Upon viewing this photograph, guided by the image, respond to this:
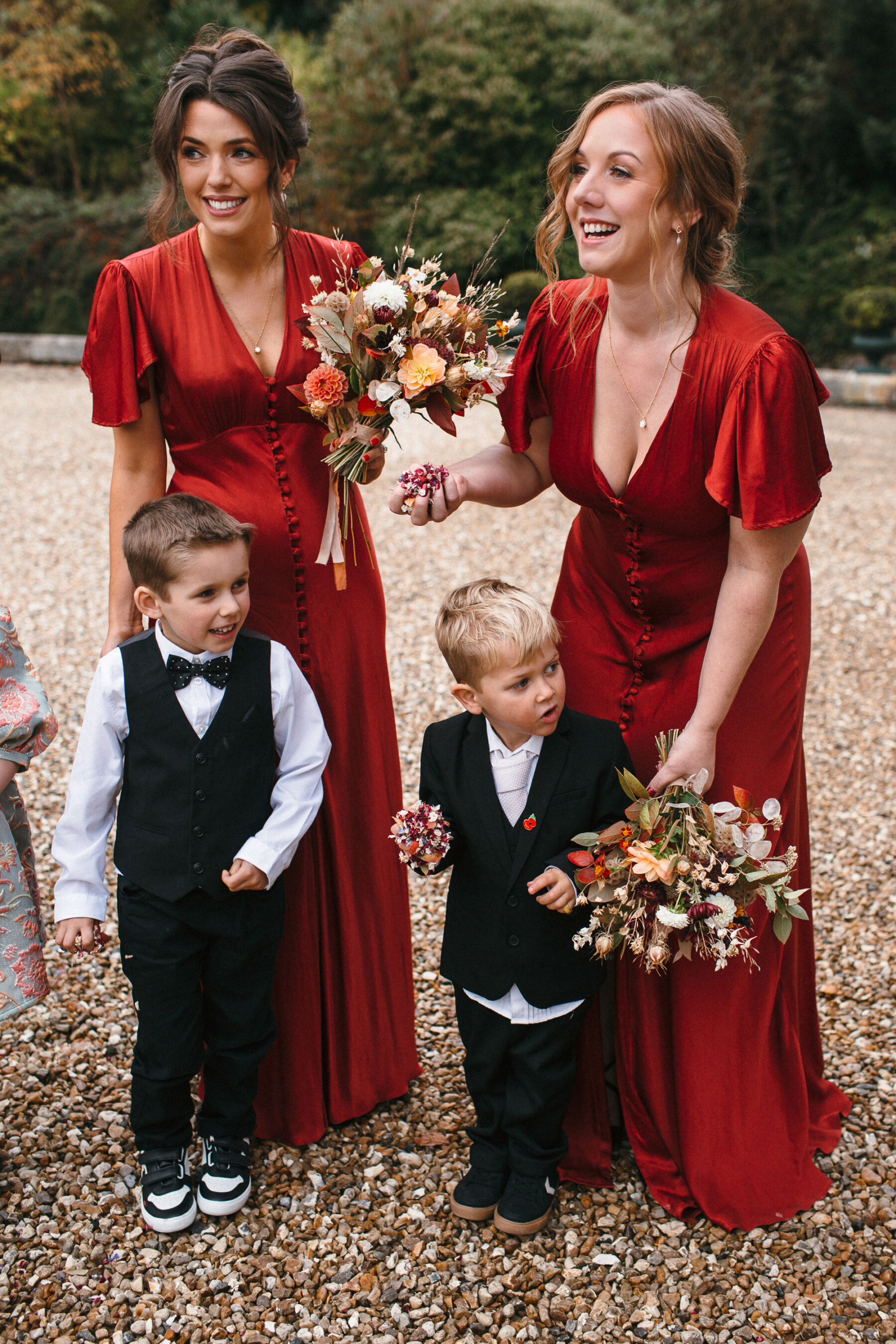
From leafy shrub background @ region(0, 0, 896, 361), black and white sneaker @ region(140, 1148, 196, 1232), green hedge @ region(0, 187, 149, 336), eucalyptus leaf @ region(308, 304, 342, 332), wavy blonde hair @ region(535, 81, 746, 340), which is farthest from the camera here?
green hedge @ region(0, 187, 149, 336)

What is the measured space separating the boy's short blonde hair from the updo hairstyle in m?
1.07

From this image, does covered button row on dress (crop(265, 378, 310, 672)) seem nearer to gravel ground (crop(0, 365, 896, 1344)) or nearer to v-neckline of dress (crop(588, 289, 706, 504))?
v-neckline of dress (crop(588, 289, 706, 504))

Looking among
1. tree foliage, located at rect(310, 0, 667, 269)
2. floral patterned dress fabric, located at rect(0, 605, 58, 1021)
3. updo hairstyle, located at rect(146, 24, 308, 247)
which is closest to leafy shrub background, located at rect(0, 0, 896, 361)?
tree foliage, located at rect(310, 0, 667, 269)

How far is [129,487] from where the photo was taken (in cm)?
271

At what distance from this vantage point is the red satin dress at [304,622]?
2.62 m

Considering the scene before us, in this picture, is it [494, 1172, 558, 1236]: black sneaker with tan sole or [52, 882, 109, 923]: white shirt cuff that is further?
[494, 1172, 558, 1236]: black sneaker with tan sole

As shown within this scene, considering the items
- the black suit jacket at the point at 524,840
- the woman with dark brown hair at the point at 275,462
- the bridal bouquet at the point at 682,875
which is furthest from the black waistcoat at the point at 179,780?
the bridal bouquet at the point at 682,875

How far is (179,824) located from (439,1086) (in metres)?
1.27

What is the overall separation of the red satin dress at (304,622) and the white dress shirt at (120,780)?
0.76 feet

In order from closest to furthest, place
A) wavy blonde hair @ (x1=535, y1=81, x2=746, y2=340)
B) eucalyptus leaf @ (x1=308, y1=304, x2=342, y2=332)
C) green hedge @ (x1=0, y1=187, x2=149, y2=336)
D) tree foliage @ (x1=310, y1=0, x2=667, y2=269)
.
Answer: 1. wavy blonde hair @ (x1=535, y1=81, x2=746, y2=340)
2. eucalyptus leaf @ (x1=308, y1=304, x2=342, y2=332)
3. tree foliage @ (x1=310, y1=0, x2=667, y2=269)
4. green hedge @ (x1=0, y1=187, x2=149, y2=336)

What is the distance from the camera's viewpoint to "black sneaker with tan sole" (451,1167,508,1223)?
105 inches

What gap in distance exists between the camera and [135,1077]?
265 cm

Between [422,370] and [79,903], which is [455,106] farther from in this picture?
[79,903]

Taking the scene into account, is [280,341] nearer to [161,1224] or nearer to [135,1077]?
[135,1077]
